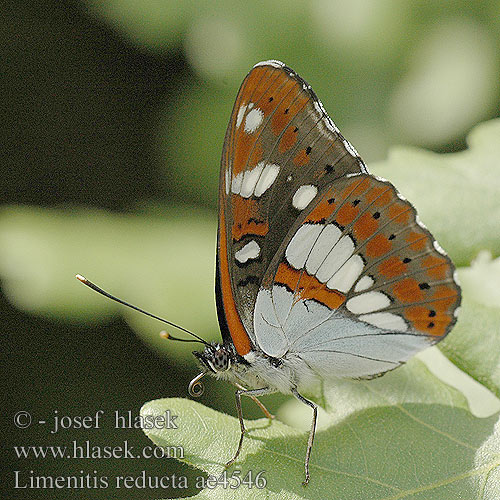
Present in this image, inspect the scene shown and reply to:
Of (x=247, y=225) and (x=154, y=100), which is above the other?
(x=154, y=100)

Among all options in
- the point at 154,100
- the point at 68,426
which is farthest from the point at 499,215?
the point at 154,100

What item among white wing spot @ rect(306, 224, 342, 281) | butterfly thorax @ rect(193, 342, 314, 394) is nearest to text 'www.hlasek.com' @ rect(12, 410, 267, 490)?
butterfly thorax @ rect(193, 342, 314, 394)

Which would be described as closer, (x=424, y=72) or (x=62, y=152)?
(x=424, y=72)

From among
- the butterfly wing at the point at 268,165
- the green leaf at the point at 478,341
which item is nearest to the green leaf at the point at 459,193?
the green leaf at the point at 478,341

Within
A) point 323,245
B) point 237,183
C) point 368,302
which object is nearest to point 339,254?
point 323,245

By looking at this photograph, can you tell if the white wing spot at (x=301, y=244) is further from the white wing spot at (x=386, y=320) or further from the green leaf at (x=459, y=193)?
the green leaf at (x=459, y=193)

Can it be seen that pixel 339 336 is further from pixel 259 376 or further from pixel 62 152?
pixel 62 152
